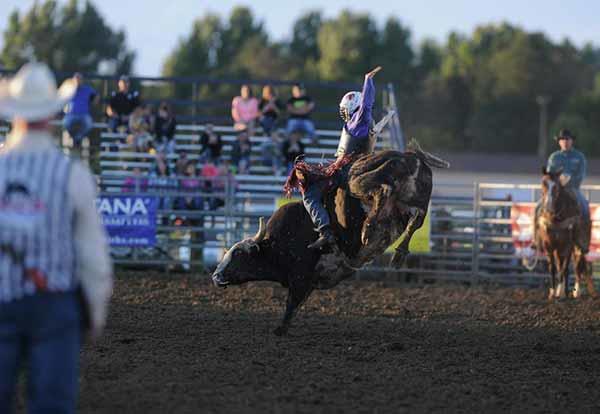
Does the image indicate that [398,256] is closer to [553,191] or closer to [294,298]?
[294,298]

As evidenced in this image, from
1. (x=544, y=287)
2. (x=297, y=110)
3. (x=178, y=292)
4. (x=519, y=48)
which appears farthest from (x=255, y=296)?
(x=519, y=48)

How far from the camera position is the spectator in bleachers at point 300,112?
18.5m

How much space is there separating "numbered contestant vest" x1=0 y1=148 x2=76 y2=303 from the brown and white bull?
464cm

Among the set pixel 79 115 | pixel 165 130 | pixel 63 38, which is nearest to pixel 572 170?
pixel 165 130

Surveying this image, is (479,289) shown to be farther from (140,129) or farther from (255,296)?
(140,129)

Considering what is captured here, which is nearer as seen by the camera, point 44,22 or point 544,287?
point 544,287

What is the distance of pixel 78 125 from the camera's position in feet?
56.3

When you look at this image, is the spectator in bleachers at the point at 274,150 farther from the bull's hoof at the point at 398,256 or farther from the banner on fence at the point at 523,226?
the bull's hoof at the point at 398,256

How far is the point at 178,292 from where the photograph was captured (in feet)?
42.1

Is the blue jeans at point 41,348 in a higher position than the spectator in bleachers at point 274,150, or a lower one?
lower

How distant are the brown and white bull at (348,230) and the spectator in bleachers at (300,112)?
30.0 feet

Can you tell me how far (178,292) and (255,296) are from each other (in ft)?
3.46

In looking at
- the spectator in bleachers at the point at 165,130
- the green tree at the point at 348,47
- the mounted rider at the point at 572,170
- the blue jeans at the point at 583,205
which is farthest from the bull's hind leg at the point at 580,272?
the green tree at the point at 348,47

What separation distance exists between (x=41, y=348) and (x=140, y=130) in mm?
14952
